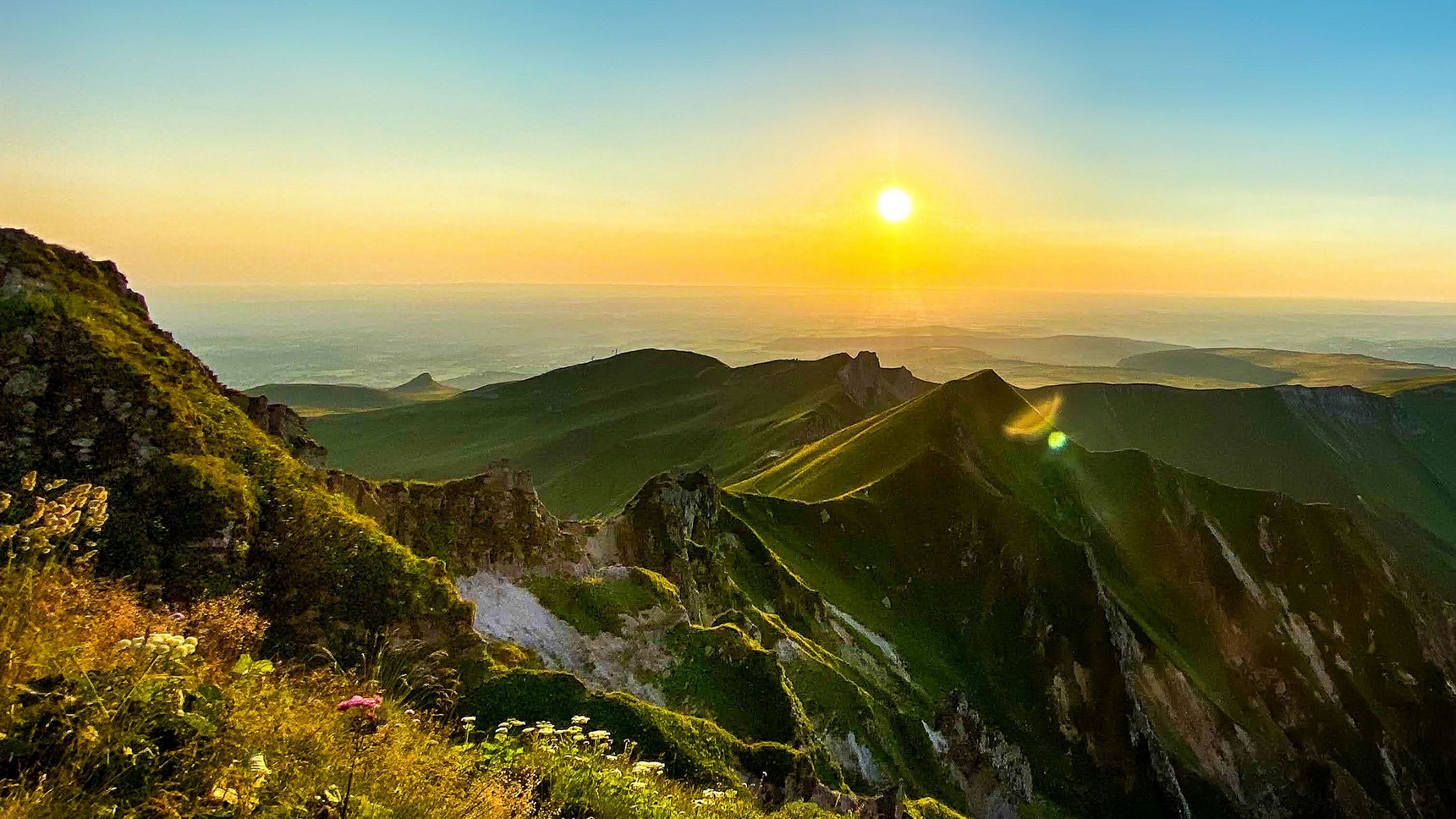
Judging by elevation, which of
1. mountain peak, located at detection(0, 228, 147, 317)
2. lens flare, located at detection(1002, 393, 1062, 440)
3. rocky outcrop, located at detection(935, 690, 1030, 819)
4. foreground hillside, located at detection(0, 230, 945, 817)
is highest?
mountain peak, located at detection(0, 228, 147, 317)

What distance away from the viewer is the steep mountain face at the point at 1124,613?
60.3 m

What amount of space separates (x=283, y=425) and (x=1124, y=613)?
76380 millimetres

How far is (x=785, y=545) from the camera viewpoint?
62281 millimetres

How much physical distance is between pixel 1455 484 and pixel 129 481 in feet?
869

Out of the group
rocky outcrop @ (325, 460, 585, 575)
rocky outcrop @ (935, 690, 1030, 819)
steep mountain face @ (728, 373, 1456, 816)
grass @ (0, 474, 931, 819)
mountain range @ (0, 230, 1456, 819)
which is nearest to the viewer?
grass @ (0, 474, 931, 819)

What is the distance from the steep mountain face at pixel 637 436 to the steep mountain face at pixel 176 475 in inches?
3807

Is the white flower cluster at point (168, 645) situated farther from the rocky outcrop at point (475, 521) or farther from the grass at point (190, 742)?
the rocky outcrop at point (475, 521)

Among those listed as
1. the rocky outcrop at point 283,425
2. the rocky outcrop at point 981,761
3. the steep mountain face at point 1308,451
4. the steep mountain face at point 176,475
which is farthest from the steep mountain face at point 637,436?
the steep mountain face at point 176,475

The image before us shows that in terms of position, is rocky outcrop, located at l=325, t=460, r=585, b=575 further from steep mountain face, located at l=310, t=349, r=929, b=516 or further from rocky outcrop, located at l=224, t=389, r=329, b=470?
steep mountain face, located at l=310, t=349, r=929, b=516

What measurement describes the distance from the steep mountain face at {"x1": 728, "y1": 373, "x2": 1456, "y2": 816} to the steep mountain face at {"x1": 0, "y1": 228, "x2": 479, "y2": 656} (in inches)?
1810

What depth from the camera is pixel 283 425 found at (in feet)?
76.9

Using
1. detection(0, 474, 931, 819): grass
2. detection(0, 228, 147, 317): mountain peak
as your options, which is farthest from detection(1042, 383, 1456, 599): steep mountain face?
detection(0, 474, 931, 819): grass

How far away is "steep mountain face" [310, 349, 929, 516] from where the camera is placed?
441ft

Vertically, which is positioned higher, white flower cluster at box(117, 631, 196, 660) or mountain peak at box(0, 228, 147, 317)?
mountain peak at box(0, 228, 147, 317)
